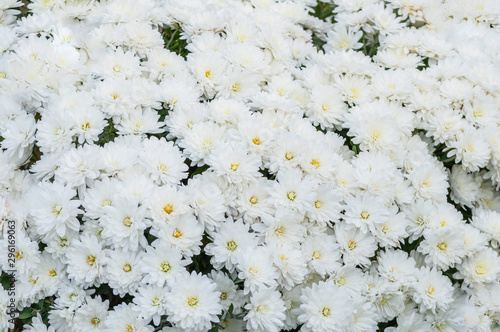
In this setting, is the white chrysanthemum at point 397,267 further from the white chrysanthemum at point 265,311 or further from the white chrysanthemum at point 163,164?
the white chrysanthemum at point 163,164

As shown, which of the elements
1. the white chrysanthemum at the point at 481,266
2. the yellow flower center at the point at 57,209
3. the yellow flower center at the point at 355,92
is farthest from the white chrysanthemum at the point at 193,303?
the yellow flower center at the point at 355,92

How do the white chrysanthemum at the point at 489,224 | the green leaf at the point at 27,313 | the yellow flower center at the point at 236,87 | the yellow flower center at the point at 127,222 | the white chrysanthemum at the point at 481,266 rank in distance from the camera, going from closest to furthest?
the yellow flower center at the point at 127,222, the green leaf at the point at 27,313, the white chrysanthemum at the point at 481,266, the white chrysanthemum at the point at 489,224, the yellow flower center at the point at 236,87

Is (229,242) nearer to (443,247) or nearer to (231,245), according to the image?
(231,245)

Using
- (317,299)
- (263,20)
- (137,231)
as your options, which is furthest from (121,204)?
(263,20)

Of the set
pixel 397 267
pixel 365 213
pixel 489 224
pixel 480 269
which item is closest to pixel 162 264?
pixel 365 213

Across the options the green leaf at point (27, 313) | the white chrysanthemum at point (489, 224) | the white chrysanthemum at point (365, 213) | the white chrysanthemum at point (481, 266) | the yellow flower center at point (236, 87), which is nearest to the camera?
the green leaf at point (27, 313)

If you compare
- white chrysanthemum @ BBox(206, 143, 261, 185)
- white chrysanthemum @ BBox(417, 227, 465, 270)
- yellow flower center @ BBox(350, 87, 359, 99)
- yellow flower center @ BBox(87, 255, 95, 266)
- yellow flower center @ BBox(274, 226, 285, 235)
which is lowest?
white chrysanthemum @ BBox(417, 227, 465, 270)

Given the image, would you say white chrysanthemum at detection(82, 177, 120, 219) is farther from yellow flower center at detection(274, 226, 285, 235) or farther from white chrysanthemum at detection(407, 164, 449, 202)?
white chrysanthemum at detection(407, 164, 449, 202)

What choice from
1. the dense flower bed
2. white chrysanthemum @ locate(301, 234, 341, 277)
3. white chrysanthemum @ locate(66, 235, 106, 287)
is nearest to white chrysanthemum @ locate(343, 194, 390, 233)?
the dense flower bed
